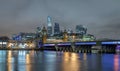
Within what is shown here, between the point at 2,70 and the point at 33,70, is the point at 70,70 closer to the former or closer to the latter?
the point at 33,70

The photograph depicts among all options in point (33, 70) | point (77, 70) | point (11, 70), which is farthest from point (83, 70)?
point (11, 70)

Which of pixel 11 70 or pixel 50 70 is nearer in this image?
pixel 11 70

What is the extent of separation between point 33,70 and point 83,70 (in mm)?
10539

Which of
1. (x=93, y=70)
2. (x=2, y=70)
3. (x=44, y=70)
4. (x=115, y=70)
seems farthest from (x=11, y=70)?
(x=115, y=70)

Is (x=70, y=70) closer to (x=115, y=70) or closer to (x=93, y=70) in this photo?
(x=93, y=70)

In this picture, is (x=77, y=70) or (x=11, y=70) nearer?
(x=11, y=70)

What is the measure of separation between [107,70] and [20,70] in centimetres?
1828

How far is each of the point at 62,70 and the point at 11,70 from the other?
10562 mm

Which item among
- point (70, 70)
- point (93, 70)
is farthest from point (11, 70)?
point (93, 70)

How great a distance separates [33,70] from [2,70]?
20.2 feet

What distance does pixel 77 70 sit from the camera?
62875 millimetres

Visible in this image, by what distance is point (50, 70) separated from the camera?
63188 mm

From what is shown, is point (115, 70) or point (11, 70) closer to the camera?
point (11, 70)

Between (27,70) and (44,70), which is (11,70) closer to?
(27,70)
